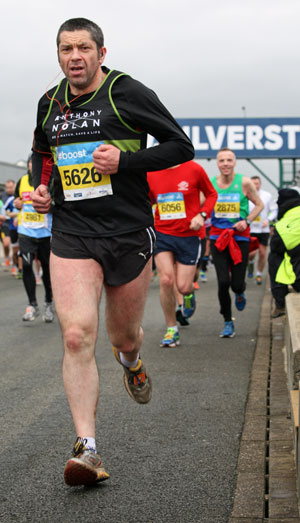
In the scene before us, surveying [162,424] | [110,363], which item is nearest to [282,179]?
[110,363]

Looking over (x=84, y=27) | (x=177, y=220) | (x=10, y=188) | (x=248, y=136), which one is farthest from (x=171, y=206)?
(x=248, y=136)

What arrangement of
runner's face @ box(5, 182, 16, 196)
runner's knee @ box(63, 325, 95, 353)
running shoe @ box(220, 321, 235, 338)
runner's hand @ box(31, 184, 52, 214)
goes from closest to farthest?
runner's knee @ box(63, 325, 95, 353) < runner's hand @ box(31, 184, 52, 214) < running shoe @ box(220, 321, 235, 338) < runner's face @ box(5, 182, 16, 196)

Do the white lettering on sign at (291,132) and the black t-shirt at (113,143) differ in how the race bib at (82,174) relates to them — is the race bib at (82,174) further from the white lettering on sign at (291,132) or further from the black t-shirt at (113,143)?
the white lettering on sign at (291,132)

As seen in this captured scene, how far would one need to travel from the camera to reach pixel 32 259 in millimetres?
10773

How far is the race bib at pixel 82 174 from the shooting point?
169 inches

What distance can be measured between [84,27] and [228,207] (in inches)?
212

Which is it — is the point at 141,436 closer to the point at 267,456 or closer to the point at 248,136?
the point at 267,456

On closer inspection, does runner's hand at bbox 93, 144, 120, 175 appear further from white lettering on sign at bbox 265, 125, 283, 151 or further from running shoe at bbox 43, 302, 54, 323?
white lettering on sign at bbox 265, 125, 283, 151

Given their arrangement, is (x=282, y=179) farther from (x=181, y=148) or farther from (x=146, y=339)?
(x=181, y=148)

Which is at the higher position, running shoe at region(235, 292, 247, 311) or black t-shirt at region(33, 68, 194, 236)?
black t-shirt at region(33, 68, 194, 236)

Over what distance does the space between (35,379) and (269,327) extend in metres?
3.79

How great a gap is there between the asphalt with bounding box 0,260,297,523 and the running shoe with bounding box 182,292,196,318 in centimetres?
51

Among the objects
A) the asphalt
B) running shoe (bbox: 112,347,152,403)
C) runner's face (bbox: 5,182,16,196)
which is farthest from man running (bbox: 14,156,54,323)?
runner's face (bbox: 5,182,16,196)

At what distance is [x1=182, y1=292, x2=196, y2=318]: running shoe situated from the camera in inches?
375
